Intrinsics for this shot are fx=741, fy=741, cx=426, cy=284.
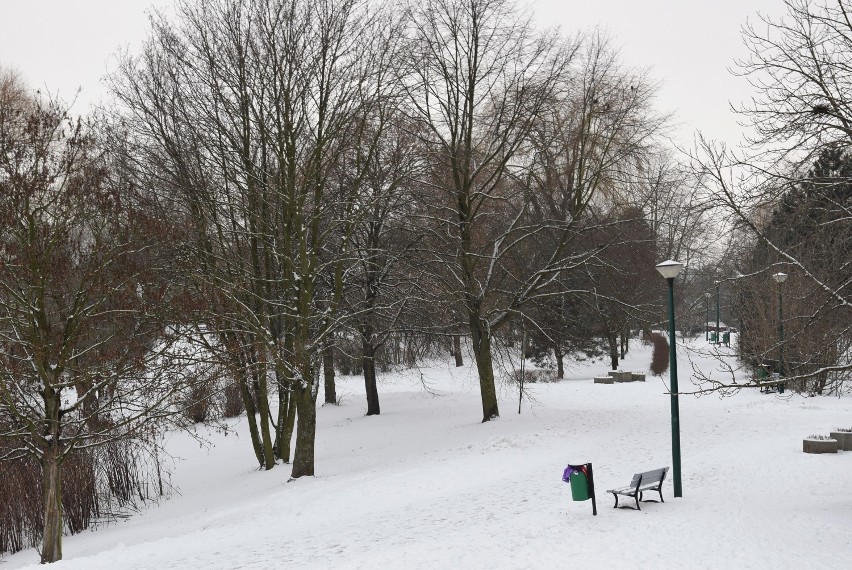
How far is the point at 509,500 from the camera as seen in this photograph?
498 inches

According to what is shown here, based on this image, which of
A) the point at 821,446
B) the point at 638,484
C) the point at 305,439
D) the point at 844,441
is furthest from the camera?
the point at 305,439

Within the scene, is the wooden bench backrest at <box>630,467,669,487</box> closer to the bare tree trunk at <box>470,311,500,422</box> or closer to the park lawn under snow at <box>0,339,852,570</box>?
the park lawn under snow at <box>0,339,852,570</box>

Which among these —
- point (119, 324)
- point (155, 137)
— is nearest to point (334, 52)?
point (155, 137)

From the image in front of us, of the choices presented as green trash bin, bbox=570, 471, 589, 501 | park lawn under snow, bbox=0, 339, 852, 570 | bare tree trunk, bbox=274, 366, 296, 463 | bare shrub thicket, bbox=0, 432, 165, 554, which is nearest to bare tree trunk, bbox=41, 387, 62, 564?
park lawn under snow, bbox=0, 339, 852, 570

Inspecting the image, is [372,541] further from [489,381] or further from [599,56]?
[599,56]

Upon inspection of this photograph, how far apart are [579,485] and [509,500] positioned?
79.7 inches

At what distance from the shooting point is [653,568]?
876 centimetres

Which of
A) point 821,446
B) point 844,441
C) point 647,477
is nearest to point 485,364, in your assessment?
point 821,446

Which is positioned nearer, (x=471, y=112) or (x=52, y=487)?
(x=52, y=487)

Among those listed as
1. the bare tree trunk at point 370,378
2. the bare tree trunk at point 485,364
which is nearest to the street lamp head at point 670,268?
the bare tree trunk at point 485,364

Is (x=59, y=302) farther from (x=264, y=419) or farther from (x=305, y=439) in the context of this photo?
(x=264, y=419)

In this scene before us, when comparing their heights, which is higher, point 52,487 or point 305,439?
point 52,487

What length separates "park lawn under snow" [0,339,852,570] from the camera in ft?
31.6

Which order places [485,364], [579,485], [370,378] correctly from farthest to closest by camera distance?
[370,378] < [485,364] < [579,485]
